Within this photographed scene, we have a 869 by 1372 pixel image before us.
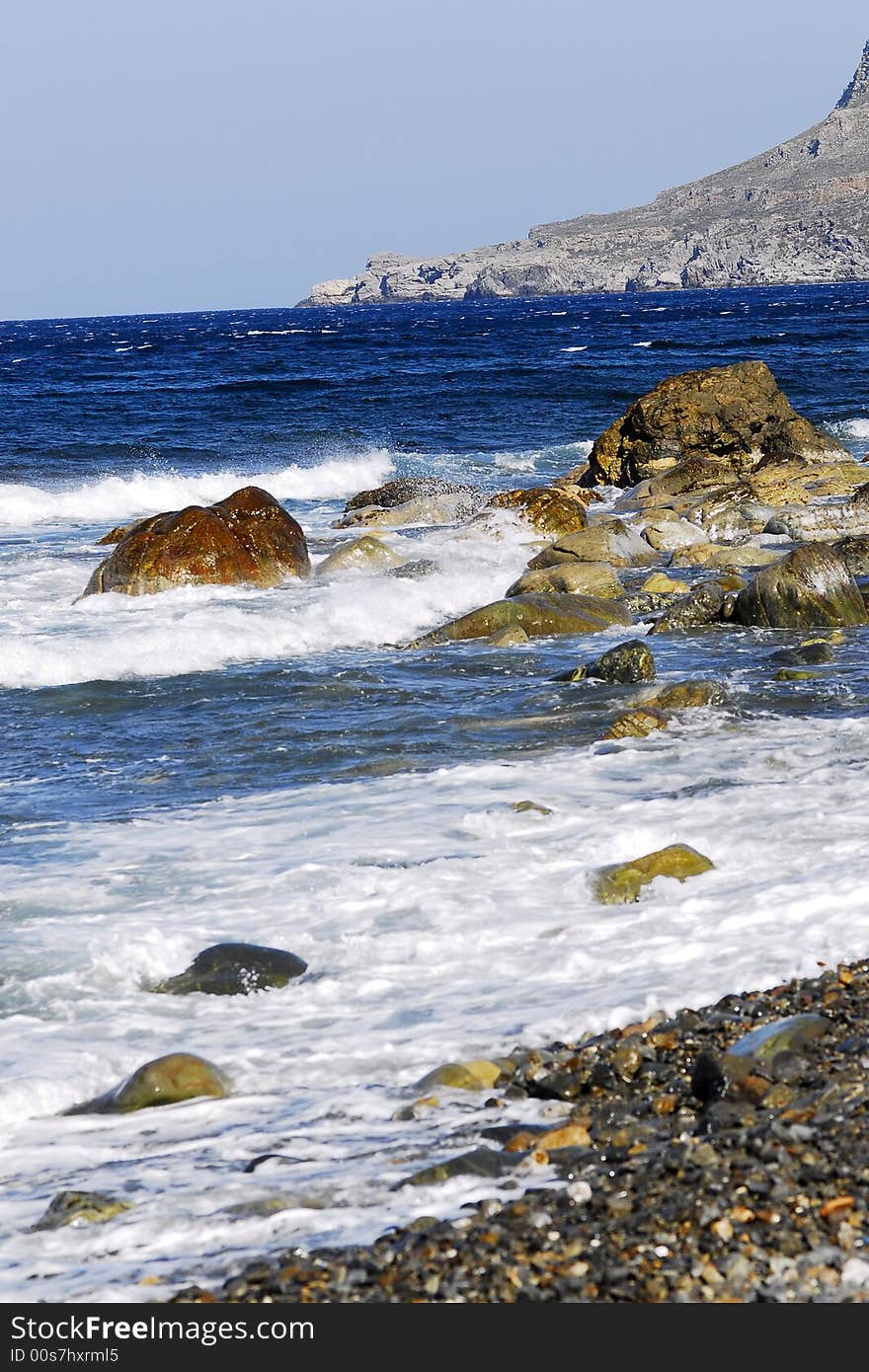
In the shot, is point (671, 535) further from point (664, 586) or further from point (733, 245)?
point (733, 245)

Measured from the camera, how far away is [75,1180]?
4.03 metres

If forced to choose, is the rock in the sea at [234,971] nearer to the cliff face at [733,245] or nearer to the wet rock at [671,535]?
the wet rock at [671,535]

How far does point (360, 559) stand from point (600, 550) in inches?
99.4

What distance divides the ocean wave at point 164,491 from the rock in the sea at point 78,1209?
1736cm

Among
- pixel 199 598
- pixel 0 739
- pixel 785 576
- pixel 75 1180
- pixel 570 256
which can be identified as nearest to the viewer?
pixel 75 1180

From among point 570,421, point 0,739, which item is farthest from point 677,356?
point 0,739

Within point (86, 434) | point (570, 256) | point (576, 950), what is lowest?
point (576, 950)

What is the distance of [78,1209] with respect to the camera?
379 cm

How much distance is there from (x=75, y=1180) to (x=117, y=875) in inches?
99.2

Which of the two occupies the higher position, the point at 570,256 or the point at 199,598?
the point at 570,256

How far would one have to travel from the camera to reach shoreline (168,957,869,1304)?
3186mm

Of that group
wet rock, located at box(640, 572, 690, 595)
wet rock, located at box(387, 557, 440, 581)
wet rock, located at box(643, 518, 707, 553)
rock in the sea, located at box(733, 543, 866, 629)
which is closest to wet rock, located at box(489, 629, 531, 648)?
rock in the sea, located at box(733, 543, 866, 629)

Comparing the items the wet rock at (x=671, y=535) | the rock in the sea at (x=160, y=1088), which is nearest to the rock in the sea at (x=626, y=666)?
the rock in the sea at (x=160, y=1088)

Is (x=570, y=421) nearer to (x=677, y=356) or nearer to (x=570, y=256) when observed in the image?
(x=677, y=356)
